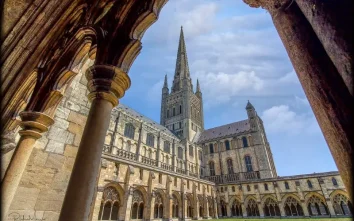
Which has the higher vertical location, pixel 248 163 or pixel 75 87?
pixel 248 163

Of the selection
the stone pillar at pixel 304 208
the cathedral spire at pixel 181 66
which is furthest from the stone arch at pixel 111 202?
the cathedral spire at pixel 181 66

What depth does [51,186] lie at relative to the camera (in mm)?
2836

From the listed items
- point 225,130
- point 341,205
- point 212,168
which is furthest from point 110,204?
point 225,130

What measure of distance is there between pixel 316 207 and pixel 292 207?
243 centimetres

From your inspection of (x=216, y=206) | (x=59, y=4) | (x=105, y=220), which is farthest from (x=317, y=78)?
(x=216, y=206)

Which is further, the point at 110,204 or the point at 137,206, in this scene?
the point at 137,206

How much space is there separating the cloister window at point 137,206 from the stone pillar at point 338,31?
16595 millimetres

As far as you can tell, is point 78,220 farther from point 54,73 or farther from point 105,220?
point 105,220

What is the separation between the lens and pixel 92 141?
1.79 meters

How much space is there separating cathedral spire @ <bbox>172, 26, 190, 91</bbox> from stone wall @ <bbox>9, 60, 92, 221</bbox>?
4554 cm

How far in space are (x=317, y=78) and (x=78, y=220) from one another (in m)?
2.02

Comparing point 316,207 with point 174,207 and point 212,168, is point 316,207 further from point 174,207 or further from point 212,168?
point 212,168

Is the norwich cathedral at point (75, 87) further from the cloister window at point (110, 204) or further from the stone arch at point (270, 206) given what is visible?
the stone arch at point (270, 206)

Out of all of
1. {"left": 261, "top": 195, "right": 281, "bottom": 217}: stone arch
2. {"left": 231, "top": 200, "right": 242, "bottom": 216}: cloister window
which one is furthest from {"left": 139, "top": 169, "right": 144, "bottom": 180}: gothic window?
{"left": 261, "top": 195, "right": 281, "bottom": 217}: stone arch
